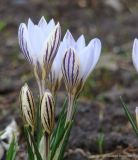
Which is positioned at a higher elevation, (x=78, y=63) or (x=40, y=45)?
(x=40, y=45)

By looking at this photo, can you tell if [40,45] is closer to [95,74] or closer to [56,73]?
[56,73]

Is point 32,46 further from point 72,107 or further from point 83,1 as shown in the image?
point 83,1

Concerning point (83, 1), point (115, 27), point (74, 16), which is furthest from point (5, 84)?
point (83, 1)

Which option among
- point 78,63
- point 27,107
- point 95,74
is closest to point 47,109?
point 27,107

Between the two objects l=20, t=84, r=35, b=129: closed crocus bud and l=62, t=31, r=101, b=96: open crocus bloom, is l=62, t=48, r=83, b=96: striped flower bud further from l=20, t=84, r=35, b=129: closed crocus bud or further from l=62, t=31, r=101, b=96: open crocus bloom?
l=20, t=84, r=35, b=129: closed crocus bud

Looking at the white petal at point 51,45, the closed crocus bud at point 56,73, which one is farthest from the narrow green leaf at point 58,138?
the white petal at point 51,45

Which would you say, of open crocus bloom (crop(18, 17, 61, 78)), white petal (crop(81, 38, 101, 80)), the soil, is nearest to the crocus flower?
open crocus bloom (crop(18, 17, 61, 78))
